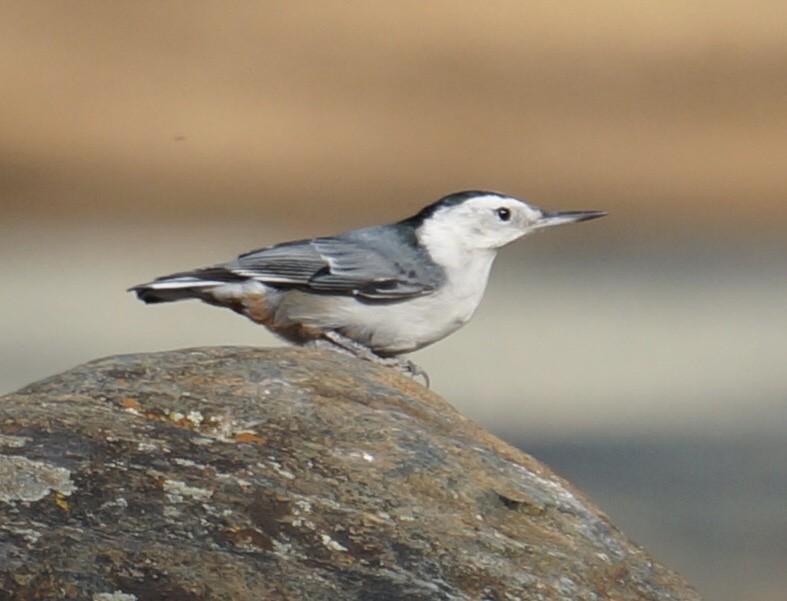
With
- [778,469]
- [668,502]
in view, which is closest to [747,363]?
[778,469]

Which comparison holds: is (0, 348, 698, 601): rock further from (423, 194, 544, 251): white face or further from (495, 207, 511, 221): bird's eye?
(495, 207, 511, 221): bird's eye

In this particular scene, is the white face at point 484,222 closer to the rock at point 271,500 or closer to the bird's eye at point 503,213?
the bird's eye at point 503,213

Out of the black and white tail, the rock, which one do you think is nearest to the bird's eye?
the black and white tail

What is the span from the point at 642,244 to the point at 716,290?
6.35 feet

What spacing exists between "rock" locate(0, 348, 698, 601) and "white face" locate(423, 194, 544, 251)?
210 cm

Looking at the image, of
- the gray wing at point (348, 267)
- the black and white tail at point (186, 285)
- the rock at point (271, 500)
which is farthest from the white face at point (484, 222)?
the rock at point (271, 500)

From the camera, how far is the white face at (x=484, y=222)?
6.88 m

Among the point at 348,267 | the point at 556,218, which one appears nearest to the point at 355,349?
the point at 348,267

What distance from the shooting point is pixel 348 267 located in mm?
6621

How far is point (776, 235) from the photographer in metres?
17.8

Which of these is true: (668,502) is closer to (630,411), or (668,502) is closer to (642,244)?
(630,411)

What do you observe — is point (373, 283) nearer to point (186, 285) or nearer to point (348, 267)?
point (348, 267)

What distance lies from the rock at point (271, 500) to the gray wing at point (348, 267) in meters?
1.69

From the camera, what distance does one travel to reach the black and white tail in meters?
6.39
